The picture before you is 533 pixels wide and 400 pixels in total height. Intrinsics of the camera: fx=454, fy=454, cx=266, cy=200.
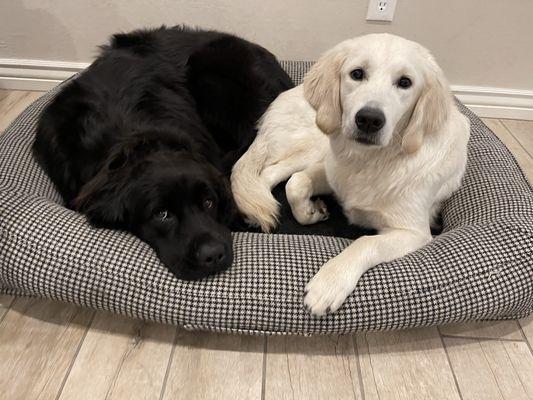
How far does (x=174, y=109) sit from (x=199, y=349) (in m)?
0.89

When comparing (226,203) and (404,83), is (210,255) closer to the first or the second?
(226,203)

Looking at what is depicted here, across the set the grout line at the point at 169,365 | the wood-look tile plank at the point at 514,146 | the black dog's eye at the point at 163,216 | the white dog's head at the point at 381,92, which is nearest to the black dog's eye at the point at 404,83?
the white dog's head at the point at 381,92

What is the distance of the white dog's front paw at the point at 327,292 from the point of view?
1.20 m

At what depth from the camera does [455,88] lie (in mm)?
2660

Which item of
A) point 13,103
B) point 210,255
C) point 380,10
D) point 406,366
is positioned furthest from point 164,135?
point 13,103

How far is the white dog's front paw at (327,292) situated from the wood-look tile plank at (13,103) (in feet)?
6.64

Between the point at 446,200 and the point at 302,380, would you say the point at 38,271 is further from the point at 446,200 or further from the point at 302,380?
the point at 446,200

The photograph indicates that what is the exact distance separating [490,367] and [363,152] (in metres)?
0.75

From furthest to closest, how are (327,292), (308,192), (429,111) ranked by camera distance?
(308,192)
(429,111)
(327,292)

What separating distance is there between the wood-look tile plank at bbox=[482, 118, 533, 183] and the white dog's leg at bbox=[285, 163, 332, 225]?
1.13 metres

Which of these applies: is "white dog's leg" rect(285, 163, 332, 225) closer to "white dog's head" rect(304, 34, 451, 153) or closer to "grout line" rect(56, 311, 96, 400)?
"white dog's head" rect(304, 34, 451, 153)

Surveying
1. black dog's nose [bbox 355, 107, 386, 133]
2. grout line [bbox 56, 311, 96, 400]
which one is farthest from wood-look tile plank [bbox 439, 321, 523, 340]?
grout line [bbox 56, 311, 96, 400]

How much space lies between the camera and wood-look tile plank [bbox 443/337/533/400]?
50.8 inches

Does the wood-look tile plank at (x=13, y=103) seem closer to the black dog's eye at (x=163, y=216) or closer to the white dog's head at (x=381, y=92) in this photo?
the black dog's eye at (x=163, y=216)
